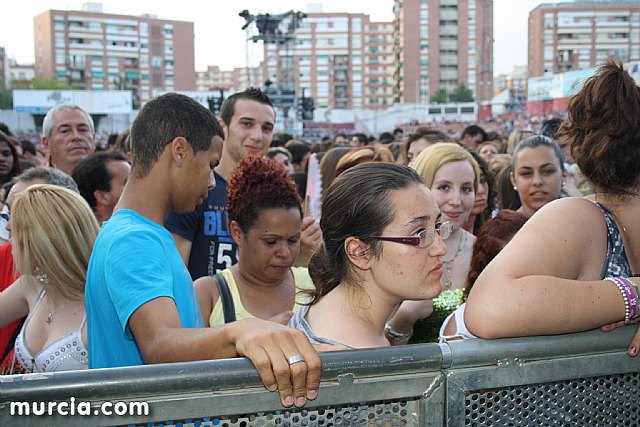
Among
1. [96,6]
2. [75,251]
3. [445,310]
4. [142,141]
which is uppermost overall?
[96,6]

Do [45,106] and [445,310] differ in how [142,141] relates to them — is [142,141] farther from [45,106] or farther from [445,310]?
[45,106]

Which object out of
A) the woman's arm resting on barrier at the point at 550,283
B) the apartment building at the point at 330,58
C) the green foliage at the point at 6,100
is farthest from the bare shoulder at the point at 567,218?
the apartment building at the point at 330,58

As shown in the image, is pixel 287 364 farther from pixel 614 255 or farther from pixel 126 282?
pixel 614 255

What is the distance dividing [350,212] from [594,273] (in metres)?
0.66

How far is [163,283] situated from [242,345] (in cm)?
54

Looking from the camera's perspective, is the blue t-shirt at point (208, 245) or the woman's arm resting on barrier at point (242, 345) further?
the blue t-shirt at point (208, 245)

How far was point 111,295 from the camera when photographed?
1.82 meters

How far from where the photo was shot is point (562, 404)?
1.52 meters

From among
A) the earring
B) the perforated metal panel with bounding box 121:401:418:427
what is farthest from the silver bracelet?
the earring

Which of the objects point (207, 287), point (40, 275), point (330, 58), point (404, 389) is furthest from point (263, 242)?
point (330, 58)

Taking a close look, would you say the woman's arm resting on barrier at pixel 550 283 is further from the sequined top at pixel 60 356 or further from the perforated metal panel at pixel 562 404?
the sequined top at pixel 60 356

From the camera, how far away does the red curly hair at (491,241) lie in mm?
2748

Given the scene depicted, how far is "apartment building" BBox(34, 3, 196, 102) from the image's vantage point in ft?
388

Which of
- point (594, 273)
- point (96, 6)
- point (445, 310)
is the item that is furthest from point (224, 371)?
point (96, 6)
